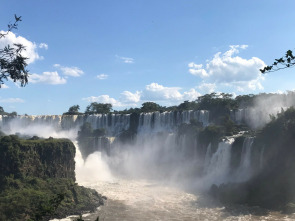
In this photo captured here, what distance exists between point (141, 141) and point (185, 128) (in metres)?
8.48

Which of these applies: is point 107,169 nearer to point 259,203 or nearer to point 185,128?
point 185,128

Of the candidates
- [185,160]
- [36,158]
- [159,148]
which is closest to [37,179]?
[36,158]

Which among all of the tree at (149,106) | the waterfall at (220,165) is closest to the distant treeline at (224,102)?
the tree at (149,106)

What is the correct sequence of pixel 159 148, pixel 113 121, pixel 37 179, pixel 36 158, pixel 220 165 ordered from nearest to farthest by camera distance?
pixel 37 179 < pixel 36 158 < pixel 220 165 < pixel 159 148 < pixel 113 121

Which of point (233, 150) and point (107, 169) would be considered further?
point (107, 169)

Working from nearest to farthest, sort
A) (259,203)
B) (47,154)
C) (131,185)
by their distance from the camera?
(259,203) < (47,154) < (131,185)

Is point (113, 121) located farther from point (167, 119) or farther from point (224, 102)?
point (224, 102)

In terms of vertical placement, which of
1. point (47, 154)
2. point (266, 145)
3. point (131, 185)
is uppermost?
point (266, 145)

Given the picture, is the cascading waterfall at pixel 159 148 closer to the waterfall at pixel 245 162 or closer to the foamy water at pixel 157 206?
the waterfall at pixel 245 162

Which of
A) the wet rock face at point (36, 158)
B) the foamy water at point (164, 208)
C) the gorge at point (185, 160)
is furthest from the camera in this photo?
the wet rock face at point (36, 158)

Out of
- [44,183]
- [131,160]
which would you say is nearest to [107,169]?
[131,160]

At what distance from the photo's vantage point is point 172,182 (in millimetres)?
42219

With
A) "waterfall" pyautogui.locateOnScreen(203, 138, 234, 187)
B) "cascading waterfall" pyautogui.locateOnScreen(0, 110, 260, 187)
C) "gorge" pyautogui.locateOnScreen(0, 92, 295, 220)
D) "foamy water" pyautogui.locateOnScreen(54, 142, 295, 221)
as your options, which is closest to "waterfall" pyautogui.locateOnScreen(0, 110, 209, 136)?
"cascading waterfall" pyautogui.locateOnScreen(0, 110, 260, 187)

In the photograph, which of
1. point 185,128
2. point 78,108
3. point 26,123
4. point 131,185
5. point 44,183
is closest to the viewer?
point 44,183
